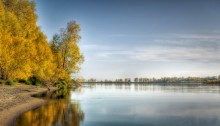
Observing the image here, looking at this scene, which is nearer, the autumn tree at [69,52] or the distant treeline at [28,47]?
the distant treeline at [28,47]

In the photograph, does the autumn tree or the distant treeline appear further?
the autumn tree

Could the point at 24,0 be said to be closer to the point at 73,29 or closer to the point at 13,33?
the point at 13,33

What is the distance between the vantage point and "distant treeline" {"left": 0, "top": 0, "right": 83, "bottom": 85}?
41.1 meters

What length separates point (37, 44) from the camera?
186ft

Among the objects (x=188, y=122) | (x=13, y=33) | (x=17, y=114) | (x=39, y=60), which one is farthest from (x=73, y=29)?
(x=188, y=122)

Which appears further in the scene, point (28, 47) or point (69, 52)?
point (69, 52)

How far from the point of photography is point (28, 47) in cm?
4391

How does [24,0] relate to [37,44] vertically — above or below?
above

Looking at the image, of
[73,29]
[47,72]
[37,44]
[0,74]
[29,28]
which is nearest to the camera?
[0,74]

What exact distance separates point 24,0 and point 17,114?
110 ft

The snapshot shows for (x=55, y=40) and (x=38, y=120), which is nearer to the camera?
(x=38, y=120)

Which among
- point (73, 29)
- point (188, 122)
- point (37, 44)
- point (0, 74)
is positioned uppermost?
point (73, 29)

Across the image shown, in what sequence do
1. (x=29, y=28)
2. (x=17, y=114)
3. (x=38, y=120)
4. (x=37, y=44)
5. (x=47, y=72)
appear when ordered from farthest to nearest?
(x=47, y=72), (x=37, y=44), (x=29, y=28), (x=17, y=114), (x=38, y=120)

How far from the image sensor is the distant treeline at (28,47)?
135ft
